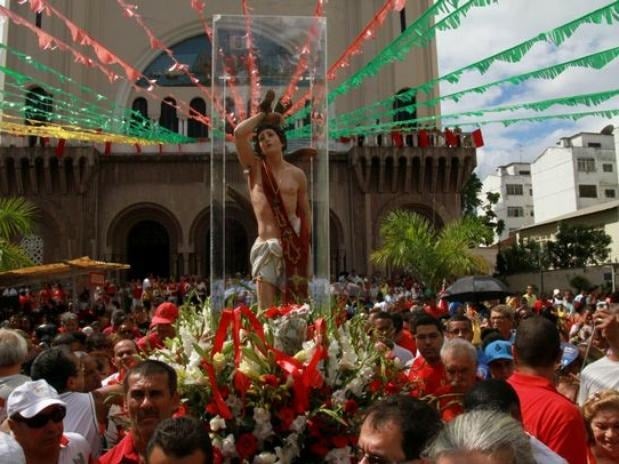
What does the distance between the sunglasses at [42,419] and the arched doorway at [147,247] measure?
1095 inches

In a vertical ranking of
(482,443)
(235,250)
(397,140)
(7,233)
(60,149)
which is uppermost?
(397,140)

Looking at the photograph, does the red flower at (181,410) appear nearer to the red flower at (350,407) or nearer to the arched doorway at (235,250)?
the red flower at (350,407)

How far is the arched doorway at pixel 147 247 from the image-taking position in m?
30.8

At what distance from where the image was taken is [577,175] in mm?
59156

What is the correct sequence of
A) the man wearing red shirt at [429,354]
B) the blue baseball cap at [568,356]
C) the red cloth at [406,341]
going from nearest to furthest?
1. the man wearing red shirt at [429,354]
2. the blue baseball cap at [568,356]
3. the red cloth at [406,341]

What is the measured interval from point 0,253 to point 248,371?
571 inches

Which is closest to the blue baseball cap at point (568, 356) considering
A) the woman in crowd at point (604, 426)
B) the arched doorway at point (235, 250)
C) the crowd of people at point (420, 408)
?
the crowd of people at point (420, 408)

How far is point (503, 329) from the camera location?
24.4ft

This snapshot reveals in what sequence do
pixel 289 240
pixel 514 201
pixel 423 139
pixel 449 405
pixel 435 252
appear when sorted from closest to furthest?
pixel 449 405 → pixel 289 240 → pixel 435 252 → pixel 423 139 → pixel 514 201

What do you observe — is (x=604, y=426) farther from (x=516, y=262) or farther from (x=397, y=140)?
(x=516, y=262)

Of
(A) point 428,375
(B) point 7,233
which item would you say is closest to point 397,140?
(B) point 7,233

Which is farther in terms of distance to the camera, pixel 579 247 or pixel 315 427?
pixel 579 247

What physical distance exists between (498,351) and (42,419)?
11.1 ft

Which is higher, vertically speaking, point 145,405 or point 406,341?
point 145,405
